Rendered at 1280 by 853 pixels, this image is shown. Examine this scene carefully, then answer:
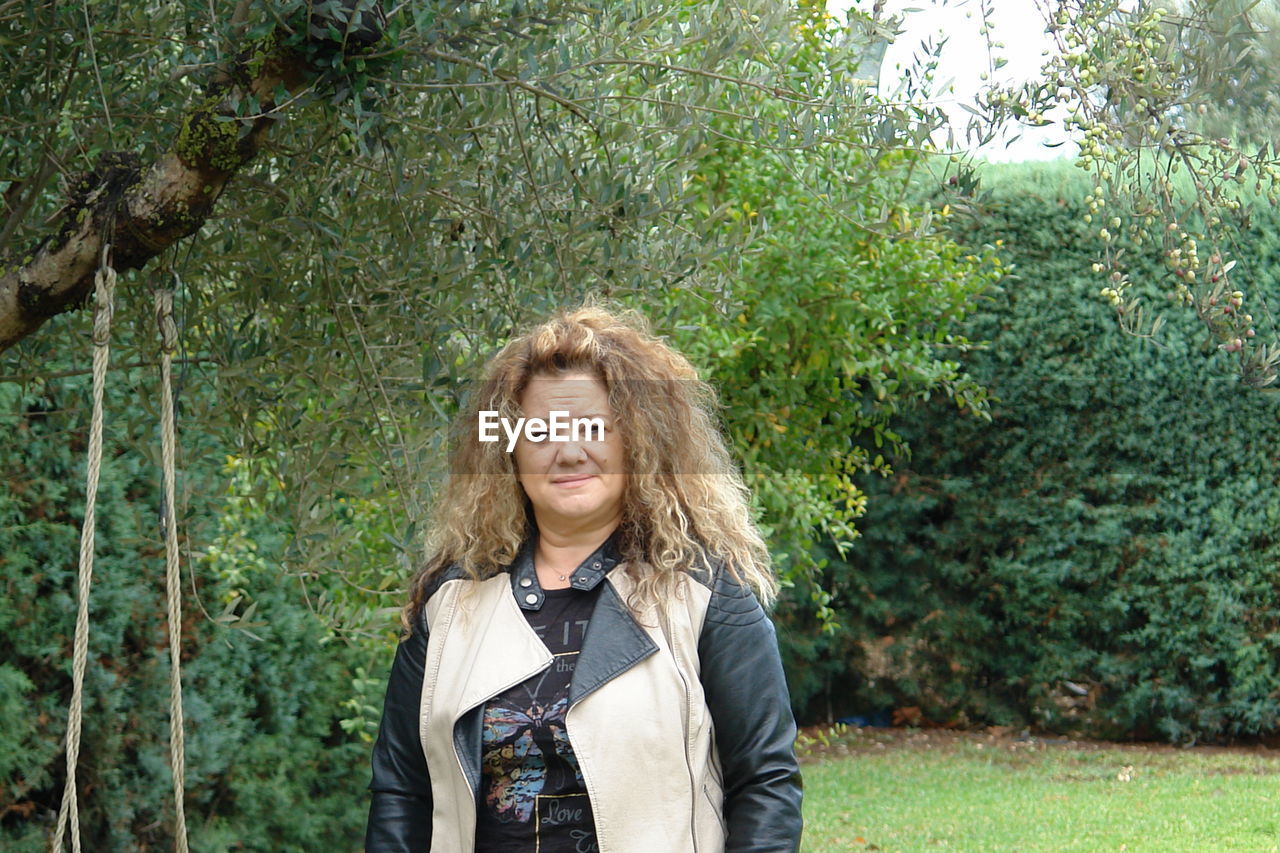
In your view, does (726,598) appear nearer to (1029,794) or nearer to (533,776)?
(533,776)

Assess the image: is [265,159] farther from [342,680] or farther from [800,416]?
[800,416]

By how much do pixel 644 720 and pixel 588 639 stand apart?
0.49 ft

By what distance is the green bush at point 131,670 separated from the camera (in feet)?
13.2

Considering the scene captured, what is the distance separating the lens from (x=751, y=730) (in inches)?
78.2

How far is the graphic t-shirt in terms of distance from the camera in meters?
1.98

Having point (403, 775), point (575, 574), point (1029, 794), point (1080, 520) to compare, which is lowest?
point (1029, 794)

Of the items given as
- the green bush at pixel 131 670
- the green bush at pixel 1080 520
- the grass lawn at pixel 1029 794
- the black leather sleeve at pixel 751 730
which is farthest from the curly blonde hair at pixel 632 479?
the green bush at pixel 1080 520

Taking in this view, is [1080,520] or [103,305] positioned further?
[1080,520]

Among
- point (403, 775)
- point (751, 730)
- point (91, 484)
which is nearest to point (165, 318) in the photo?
point (91, 484)

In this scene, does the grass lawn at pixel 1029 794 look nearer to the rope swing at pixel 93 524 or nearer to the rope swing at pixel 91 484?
the rope swing at pixel 93 524

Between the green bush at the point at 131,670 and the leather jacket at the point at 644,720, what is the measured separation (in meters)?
1.46

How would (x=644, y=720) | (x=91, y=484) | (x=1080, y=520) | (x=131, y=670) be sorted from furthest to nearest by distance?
(x=1080, y=520) → (x=131, y=670) → (x=91, y=484) → (x=644, y=720)

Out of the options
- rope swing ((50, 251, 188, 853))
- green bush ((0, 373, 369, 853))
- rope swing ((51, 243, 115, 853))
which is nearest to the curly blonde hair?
rope swing ((50, 251, 188, 853))

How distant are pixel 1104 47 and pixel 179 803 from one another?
78.6 inches
